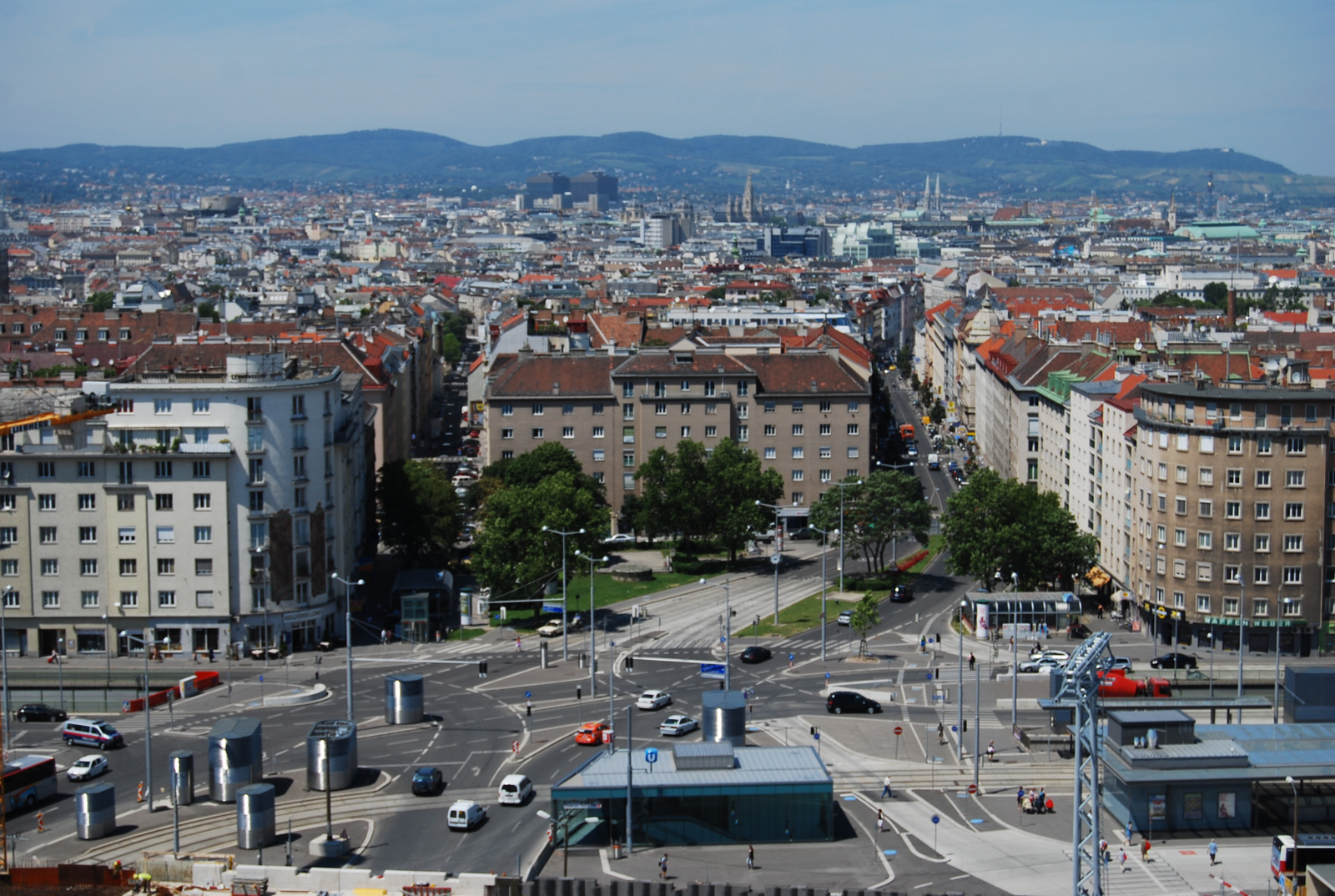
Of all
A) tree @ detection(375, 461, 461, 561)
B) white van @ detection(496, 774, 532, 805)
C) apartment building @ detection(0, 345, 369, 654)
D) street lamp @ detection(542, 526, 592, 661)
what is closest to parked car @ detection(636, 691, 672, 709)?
street lamp @ detection(542, 526, 592, 661)

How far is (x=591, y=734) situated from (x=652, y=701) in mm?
5748

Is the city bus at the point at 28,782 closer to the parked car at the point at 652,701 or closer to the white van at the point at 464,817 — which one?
the white van at the point at 464,817

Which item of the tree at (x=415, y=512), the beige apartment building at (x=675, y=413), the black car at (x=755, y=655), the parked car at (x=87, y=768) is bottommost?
the parked car at (x=87, y=768)

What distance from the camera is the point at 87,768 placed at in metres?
63.0

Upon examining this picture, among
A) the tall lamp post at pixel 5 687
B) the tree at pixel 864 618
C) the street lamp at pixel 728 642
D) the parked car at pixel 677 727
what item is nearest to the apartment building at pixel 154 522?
the tall lamp post at pixel 5 687

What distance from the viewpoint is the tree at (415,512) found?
101m

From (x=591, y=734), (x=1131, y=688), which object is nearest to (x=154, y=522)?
(x=591, y=734)

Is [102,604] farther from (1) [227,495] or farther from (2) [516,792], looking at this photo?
(2) [516,792]

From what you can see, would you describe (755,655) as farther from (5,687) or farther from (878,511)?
(5,687)

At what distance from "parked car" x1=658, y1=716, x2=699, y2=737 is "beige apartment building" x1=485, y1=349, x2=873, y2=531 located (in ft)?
147

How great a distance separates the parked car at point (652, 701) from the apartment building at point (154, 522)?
21553 mm

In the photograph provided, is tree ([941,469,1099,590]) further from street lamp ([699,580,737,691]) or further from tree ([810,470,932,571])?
street lamp ([699,580,737,691])

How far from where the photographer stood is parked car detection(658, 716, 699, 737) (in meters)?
66.9

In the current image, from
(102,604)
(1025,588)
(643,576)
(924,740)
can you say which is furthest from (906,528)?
(102,604)
